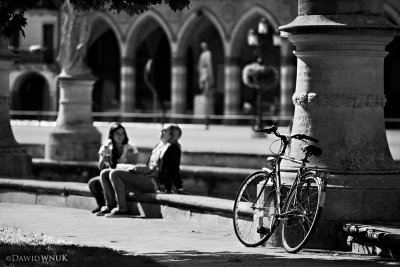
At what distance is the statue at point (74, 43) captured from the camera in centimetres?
2391

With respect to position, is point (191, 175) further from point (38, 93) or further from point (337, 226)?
point (38, 93)

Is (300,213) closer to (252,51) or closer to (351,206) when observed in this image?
(351,206)

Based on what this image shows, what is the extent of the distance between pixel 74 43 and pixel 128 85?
1173 inches

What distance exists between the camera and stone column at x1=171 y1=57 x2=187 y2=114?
5203cm

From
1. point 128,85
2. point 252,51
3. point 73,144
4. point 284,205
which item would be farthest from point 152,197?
point 128,85

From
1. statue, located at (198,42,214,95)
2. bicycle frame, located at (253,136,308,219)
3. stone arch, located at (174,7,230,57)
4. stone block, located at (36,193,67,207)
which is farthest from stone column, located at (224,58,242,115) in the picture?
bicycle frame, located at (253,136,308,219)

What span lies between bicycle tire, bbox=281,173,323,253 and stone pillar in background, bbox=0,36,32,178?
797 cm

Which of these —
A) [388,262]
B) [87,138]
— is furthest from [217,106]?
[388,262]

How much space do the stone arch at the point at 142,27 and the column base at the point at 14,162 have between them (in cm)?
3415

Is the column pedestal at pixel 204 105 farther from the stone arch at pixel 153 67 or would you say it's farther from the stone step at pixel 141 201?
the stone step at pixel 141 201

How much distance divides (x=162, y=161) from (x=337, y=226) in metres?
4.55

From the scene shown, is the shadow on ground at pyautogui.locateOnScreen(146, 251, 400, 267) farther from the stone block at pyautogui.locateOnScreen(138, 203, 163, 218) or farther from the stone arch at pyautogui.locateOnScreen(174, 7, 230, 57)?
the stone arch at pyautogui.locateOnScreen(174, 7, 230, 57)

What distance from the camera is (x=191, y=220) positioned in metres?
13.5

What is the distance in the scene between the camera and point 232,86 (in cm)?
5053
